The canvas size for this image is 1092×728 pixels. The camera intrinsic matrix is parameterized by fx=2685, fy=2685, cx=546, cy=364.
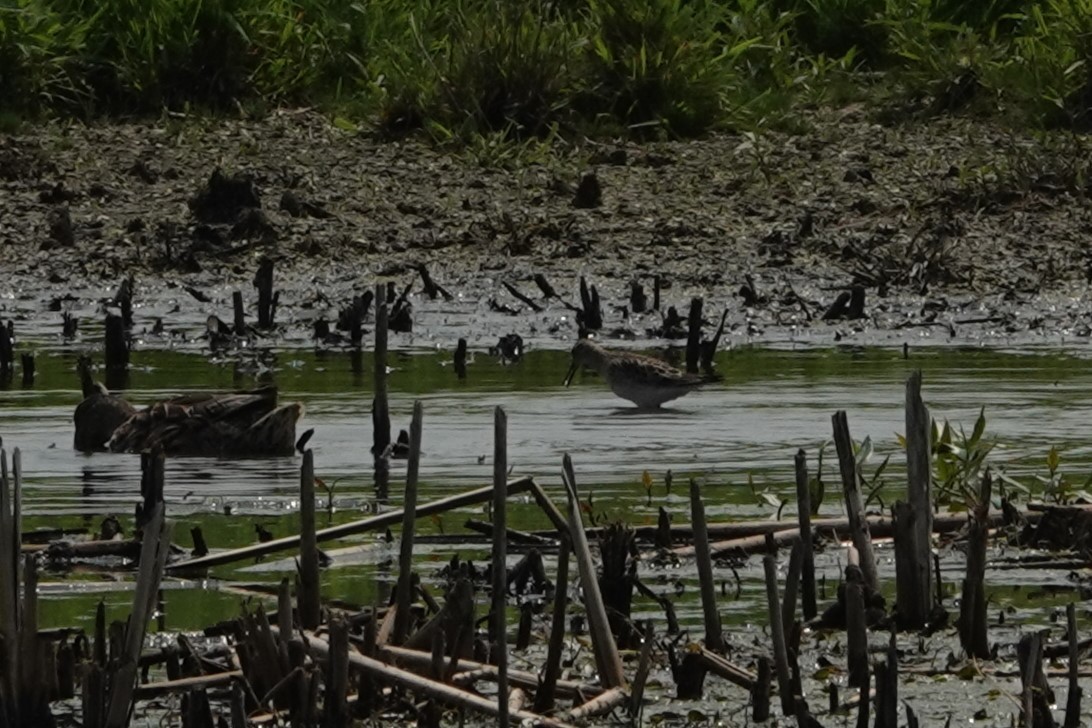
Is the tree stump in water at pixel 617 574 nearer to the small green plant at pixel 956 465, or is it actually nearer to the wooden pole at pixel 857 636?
the wooden pole at pixel 857 636

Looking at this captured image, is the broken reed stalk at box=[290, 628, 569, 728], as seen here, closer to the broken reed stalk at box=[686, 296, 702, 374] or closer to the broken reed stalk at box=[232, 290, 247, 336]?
the broken reed stalk at box=[686, 296, 702, 374]

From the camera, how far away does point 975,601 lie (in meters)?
5.89

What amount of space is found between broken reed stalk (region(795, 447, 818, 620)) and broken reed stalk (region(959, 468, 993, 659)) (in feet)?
1.19

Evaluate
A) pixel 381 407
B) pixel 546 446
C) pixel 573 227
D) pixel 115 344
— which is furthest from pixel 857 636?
pixel 573 227

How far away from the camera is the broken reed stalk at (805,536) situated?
5.99 metres

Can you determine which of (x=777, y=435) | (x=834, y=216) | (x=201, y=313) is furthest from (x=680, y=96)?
(x=777, y=435)

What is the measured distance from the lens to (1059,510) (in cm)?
706

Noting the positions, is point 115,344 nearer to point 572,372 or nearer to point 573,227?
point 572,372

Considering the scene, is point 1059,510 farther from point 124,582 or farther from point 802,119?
point 802,119

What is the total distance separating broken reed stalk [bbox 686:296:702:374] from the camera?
12.0 m

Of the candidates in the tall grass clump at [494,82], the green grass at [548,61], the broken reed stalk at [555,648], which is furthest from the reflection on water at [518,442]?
the green grass at [548,61]

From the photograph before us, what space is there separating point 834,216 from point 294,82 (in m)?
4.39

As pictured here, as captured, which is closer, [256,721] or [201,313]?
[256,721]

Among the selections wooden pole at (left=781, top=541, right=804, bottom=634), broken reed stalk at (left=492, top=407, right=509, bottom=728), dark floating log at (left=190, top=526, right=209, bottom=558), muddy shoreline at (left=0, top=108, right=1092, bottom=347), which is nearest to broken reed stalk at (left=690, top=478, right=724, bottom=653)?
wooden pole at (left=781, top=541, right=804, bottom=634)
